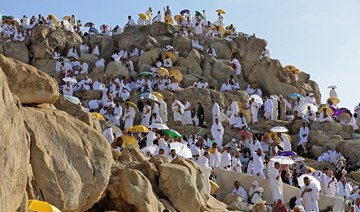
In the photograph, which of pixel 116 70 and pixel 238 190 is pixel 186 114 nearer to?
pixel 116 70

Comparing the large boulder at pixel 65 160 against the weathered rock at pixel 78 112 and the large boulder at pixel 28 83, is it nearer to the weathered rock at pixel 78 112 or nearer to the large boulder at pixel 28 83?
the large boulder at pixel 28 83

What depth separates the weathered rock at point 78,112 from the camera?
15.0 m

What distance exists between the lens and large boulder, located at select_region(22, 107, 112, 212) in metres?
10.6

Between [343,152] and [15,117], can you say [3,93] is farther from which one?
[343,152]

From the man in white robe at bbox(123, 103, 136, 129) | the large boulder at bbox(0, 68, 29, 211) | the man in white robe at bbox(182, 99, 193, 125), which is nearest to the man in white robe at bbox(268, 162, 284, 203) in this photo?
the man in white robe at bbox(123, 103, 136, 129)

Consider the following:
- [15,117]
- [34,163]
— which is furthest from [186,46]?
[15,117]

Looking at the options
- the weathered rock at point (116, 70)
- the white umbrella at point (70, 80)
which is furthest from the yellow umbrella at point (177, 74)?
the white umbrella at point (70, 80)

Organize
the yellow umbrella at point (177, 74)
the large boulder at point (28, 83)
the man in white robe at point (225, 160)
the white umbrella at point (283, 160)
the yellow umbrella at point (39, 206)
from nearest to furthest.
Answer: the yellow umbrella at point (39, 206) → the large boulder at point (28, 83) → the white umbrella at point (283, 160) → the man in white robe at point (225, 160) → the yellow umbrella at point (177, 74)

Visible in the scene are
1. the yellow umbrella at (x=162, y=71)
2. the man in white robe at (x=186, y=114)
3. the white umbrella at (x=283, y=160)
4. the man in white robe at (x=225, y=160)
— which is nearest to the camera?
the white umbrella at (x=283, y=160)

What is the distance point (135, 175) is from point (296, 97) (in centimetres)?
2355

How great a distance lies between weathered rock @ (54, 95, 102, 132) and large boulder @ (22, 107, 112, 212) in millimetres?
2624

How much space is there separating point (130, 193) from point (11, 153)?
5633mm

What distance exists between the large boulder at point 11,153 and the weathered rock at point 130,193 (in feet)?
16.2

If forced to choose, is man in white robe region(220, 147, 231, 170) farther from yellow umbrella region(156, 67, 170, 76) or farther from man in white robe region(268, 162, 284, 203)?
yellow umbrella region(156, 67, 170, 76)
